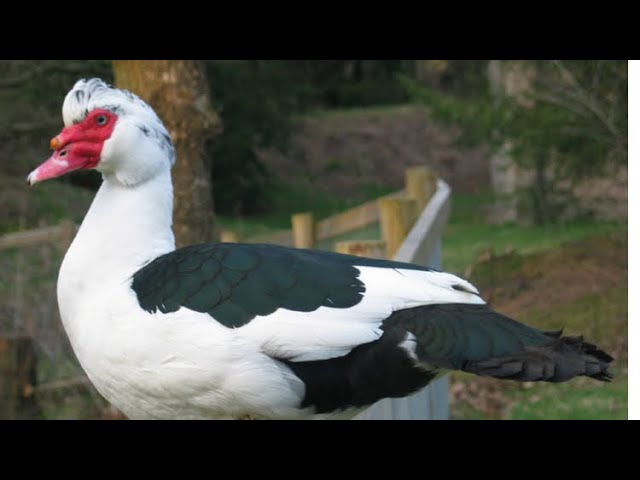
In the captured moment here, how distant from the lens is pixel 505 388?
942 centimetres

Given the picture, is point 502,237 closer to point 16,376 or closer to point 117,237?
point 16,376

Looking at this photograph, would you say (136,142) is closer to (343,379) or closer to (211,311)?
(211,311)

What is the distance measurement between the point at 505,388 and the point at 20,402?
4.49 meters

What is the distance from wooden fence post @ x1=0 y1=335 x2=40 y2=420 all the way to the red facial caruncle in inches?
120

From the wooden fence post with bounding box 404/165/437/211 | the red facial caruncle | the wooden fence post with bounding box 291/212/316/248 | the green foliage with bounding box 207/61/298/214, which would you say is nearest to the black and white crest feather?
the red facial caruncle

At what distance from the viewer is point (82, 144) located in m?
3.40

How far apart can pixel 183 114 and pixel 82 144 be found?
2.68 metres

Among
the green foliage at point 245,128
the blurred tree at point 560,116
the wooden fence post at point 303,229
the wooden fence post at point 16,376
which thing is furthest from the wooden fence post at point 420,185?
the green foliage at point 245,128

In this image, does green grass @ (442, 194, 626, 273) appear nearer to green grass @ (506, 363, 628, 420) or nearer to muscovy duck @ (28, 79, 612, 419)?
green grass @ (506, 363, 628, 420)

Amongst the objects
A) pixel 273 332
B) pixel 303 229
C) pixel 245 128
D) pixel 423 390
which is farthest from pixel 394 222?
pixel 245 128

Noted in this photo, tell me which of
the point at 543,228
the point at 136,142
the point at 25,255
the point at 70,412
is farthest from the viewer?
the point at 543,228
